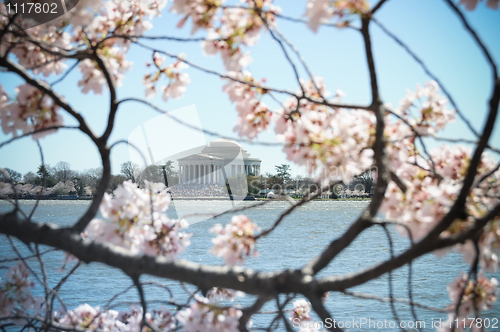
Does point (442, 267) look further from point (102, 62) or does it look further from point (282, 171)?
point (282, 171)

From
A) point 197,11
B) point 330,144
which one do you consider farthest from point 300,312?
point 197,11

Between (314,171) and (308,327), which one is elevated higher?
(314,171)

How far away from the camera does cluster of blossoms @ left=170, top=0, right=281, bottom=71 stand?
1.22 meters

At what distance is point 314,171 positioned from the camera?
47.8 inches

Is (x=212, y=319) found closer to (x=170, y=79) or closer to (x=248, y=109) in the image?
(x=248, y=109)

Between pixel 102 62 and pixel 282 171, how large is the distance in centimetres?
4583

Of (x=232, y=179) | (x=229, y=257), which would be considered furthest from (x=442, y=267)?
(x=232, y=179)

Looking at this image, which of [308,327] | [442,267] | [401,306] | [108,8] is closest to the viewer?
[108,8]

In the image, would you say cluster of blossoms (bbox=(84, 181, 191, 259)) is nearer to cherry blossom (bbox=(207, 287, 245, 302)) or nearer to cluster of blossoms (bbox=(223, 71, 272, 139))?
cluster of blossoms (bbox=(223, 71, 272, 139))

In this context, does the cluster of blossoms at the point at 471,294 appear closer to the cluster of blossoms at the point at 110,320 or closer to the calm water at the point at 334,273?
the cluster of blossoms at the point at 110,320

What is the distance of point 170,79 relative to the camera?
167 centimetres

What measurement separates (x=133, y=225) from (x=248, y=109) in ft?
2.04

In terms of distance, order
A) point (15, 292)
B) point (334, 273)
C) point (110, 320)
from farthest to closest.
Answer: point (334, 273), point (110, 320), point (15, 292)

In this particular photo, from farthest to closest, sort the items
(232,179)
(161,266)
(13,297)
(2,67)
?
(232,179), (13,297), (2,67), (161,266)
